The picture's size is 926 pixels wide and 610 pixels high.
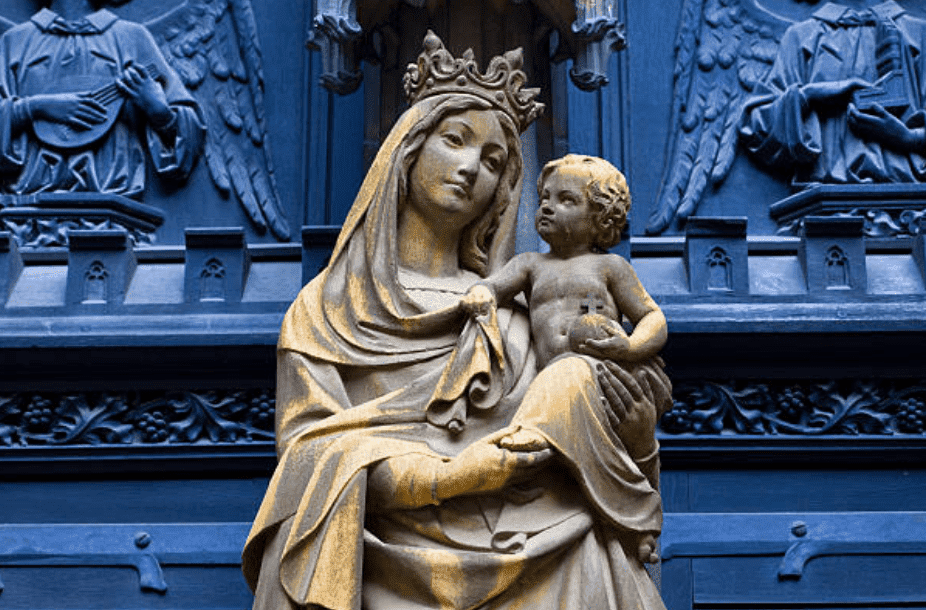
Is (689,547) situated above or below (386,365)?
below

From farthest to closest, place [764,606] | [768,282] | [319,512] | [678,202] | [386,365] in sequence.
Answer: [678,202] < [768,282] < [764,606] < [386,365] < [319,512]

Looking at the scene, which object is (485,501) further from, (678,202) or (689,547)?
(678,202)

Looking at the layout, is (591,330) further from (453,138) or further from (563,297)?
(453,138)

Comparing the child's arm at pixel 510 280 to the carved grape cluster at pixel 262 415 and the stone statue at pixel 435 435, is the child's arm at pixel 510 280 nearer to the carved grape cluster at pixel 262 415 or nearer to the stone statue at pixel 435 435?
the stone statue at pixel 435 435

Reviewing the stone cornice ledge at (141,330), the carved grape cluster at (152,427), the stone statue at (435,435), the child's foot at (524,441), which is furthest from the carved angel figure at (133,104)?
the child's foot at (524,441)

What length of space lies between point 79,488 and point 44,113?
223cm

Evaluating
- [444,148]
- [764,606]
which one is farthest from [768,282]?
[444,148]

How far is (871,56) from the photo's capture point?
1211 centimetres

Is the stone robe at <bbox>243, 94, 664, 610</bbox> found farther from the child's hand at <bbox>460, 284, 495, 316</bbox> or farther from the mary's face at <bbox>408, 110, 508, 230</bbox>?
the mary's face at <bbox>408, 110, 508, 230</bbox>

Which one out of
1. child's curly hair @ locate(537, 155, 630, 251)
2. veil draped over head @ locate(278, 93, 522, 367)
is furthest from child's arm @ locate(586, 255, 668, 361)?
veil draped over head @ locate(278, 93, 522, 367)

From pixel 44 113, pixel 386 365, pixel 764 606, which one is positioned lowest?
pixel 764 606

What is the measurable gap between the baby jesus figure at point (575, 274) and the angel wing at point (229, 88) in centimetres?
336

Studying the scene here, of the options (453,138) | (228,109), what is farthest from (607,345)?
(228,109)

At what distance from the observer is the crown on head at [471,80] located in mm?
8820
